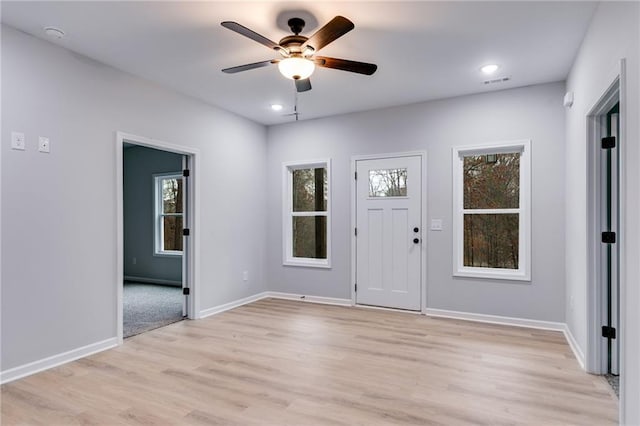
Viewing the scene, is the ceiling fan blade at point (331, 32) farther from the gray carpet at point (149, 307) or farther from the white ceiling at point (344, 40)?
the gray carpet at point (149, 307)

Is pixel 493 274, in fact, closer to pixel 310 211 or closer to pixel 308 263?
pixel 308 263

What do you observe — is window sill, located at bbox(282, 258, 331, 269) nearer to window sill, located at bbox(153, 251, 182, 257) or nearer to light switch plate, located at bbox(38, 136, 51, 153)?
window sill, located at bbox(153, 251, 182, 257)

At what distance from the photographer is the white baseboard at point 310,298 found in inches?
203

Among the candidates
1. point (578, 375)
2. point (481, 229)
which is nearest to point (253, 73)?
point (481, 229)

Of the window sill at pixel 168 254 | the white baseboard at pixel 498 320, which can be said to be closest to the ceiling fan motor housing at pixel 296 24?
the white baseboard at pixel 498 320

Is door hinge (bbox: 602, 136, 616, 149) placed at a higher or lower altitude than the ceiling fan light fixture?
lower

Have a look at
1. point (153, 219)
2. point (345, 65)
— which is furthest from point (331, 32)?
point (153, 219)

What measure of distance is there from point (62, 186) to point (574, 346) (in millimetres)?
4693

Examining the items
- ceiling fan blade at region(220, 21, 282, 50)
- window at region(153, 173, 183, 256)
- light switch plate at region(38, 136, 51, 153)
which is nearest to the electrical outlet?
light switch plate at region(38, 136, 51, 153)

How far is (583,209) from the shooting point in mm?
2957

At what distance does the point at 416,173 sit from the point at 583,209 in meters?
2.01

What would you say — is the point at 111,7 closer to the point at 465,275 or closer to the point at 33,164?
the point at 33,164

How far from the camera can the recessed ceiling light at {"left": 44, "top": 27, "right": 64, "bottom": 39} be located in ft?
9.32

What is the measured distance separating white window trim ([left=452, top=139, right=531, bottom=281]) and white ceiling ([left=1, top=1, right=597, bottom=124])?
0.68 m
